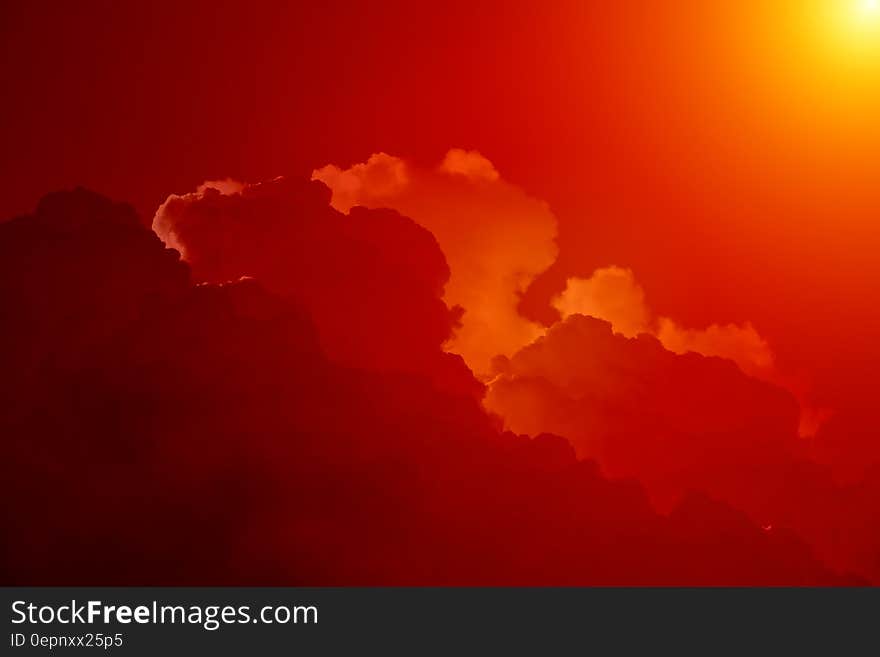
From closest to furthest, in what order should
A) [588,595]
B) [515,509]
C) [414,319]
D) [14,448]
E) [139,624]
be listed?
[139,624] → [588,595] → [14,448] → [515,509] → [414,319]

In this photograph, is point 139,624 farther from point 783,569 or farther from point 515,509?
point 783,569

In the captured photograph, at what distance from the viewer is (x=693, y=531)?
51.9 ft

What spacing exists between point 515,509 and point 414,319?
A: 4.89 meters

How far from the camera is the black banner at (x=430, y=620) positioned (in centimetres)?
1129

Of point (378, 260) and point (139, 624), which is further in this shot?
point (378, 260)

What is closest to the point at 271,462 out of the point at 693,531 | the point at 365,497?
the point at 365,497

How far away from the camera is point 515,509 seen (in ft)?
50.8

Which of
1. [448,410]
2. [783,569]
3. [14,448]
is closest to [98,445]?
[14,448]

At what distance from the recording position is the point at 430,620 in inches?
463

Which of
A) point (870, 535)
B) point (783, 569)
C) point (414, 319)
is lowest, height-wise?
point (783, 569)

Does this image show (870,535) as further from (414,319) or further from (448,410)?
(414,319)

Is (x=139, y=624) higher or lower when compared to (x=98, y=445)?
lower

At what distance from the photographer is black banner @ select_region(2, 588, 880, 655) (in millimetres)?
11289

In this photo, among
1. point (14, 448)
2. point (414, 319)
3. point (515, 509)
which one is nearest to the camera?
point (14, 448)
